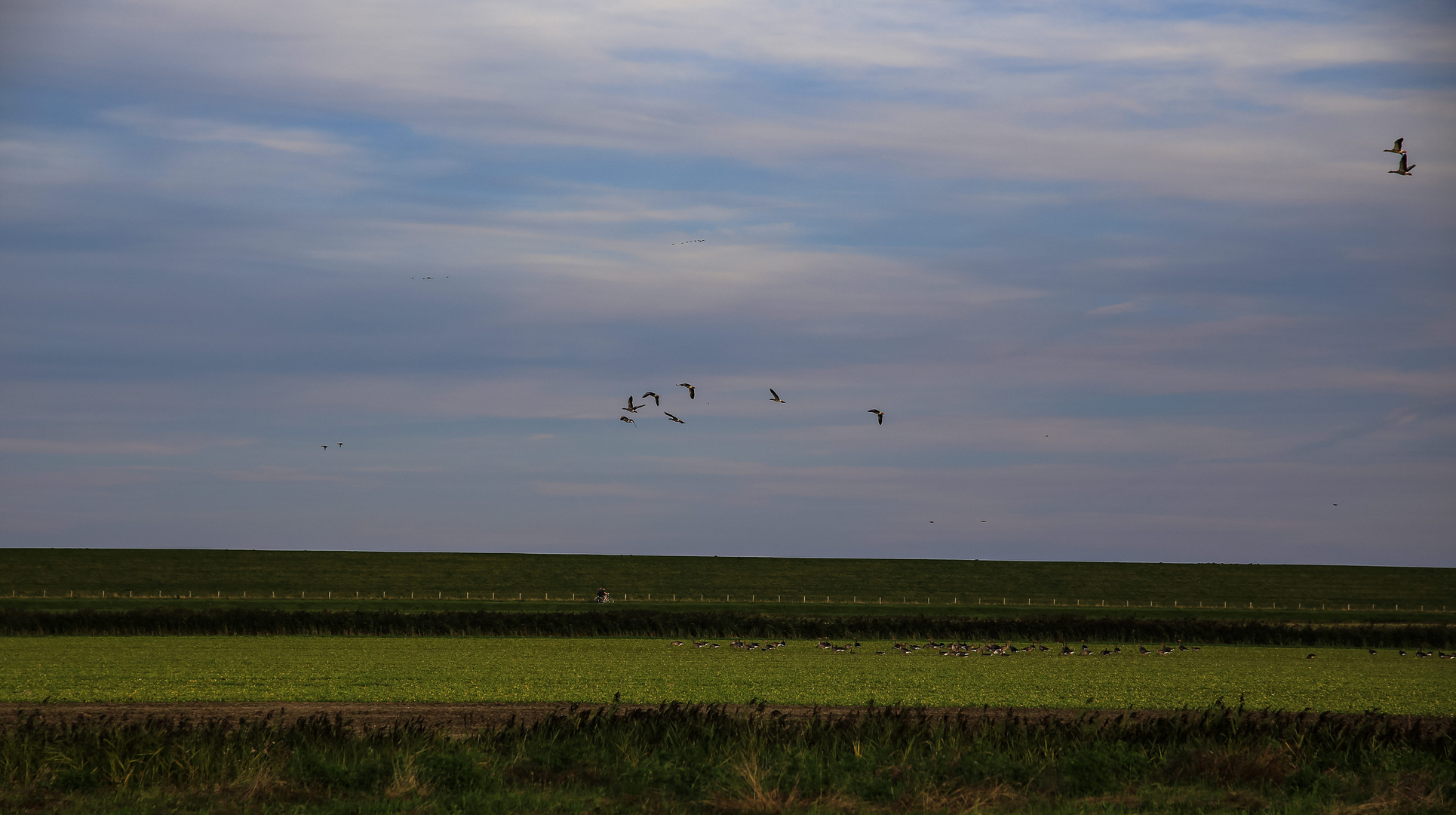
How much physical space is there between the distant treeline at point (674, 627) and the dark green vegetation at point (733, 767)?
136 feet

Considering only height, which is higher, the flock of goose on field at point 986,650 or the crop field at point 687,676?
the crop field at point 687,676

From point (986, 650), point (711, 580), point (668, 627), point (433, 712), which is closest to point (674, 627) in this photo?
point (668, 627)

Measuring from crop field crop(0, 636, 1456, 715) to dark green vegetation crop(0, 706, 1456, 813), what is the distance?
4057mm

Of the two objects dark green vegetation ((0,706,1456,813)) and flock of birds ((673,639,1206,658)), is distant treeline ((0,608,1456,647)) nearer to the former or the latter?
flock of birds ((673,639,1206,658))

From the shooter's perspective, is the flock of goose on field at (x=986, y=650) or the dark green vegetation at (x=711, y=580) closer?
the flock of goose on field at (x=986, y=650)

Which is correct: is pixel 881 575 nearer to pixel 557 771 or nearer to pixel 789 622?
pixel 789 622

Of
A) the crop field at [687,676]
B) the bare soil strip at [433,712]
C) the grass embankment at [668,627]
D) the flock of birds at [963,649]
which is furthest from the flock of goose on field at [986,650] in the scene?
the bare soil strip at [433,712]

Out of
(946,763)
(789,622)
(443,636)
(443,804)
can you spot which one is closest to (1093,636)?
(789,622)

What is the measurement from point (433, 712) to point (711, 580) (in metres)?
78.4

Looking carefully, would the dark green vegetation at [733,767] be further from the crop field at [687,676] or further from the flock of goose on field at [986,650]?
the flock of goose on field at [986,650]

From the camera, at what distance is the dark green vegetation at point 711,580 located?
91250 mm

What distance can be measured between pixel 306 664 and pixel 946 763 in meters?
25.8

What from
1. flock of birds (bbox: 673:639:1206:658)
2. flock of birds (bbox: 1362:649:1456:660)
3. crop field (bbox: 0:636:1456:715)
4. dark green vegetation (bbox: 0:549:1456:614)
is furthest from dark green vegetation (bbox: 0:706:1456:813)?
dark green vegetation (bbox: 0:549:1456:614)

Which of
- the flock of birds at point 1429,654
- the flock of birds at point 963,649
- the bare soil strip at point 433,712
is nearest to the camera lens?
the bare soil strip at point 433,712
